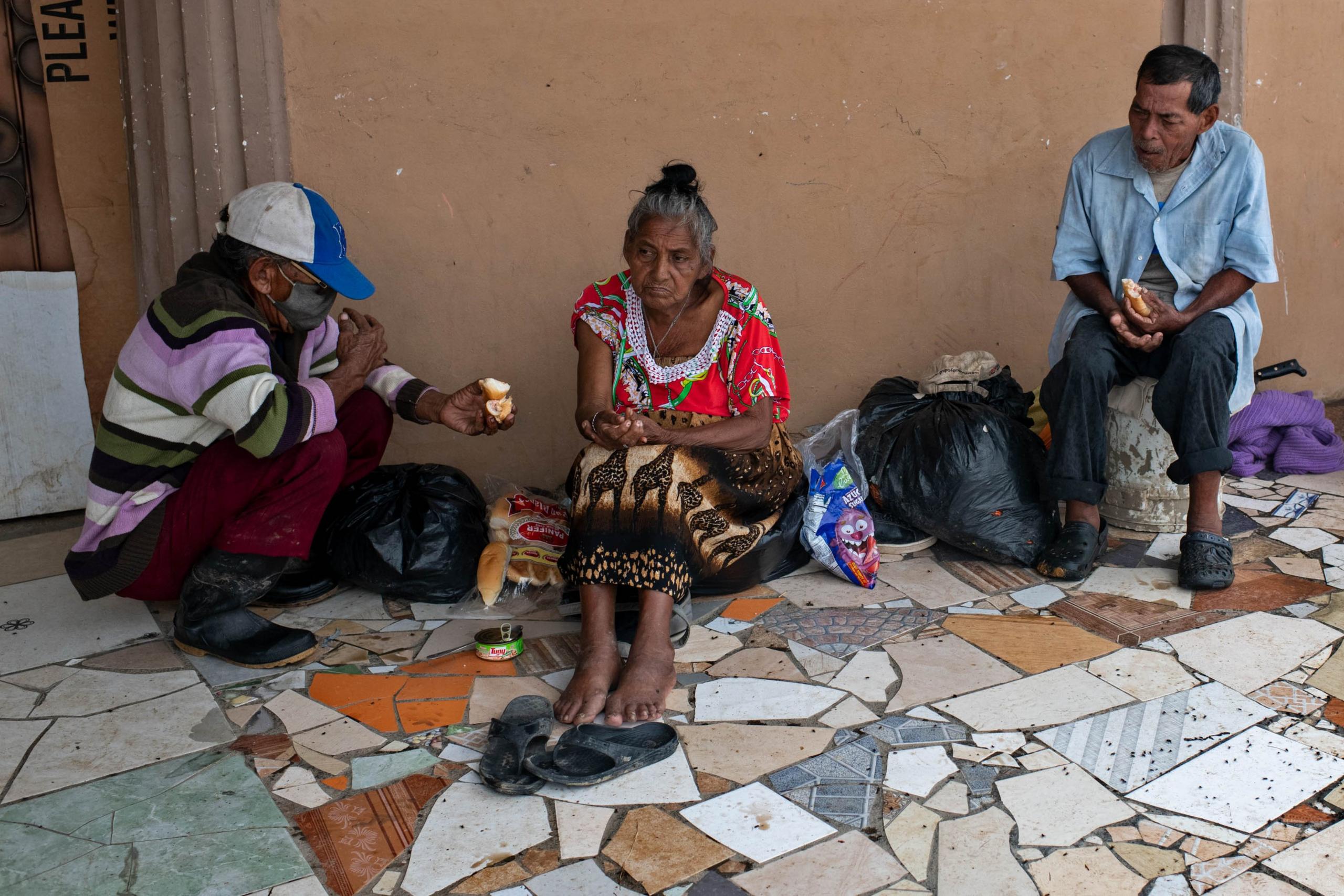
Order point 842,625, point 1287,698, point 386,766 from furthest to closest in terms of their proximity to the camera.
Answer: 1. point 842,625
2. point 1287,698
3. point 386,766

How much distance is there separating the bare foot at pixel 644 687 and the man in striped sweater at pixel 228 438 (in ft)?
2.85

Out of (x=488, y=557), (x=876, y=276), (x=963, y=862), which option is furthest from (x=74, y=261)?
(x=963, y=862)

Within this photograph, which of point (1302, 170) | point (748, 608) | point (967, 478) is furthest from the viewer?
point (1302, 170)

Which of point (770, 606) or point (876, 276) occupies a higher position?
point (876, 276)

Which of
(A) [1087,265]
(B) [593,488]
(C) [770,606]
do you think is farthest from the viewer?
(A) [1087,265]

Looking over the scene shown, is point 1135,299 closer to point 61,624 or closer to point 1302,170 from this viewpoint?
point 1302,170

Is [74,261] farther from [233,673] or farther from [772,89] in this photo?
[772,89]

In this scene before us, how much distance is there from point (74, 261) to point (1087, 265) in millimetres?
3374

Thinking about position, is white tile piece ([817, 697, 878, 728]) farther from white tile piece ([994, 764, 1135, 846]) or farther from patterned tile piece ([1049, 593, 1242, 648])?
patterned tile piece ([1049, 593, 1242, 648])

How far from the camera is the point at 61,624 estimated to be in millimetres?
3176

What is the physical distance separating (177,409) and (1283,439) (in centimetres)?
401

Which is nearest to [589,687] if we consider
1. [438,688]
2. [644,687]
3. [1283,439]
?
[644,687]

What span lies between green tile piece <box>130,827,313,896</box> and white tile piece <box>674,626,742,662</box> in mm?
1122

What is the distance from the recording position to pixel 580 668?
2.78 m
